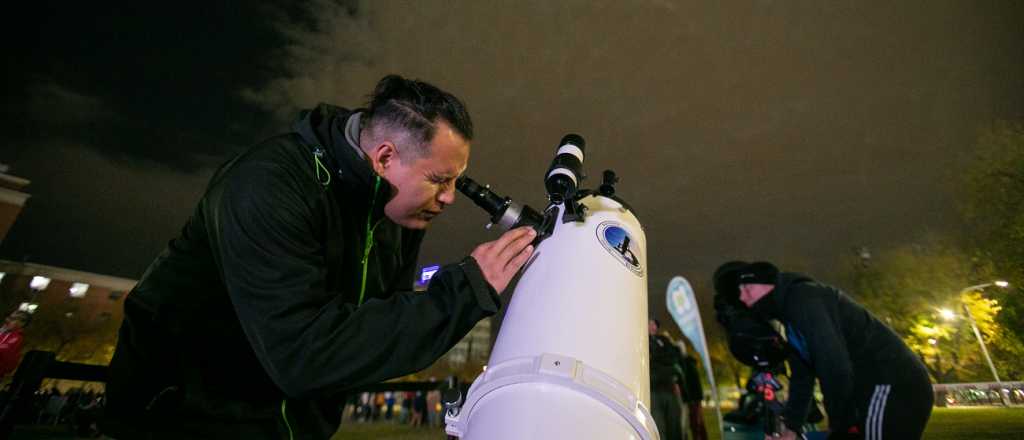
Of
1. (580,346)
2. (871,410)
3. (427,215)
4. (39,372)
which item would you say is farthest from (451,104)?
(871,410)

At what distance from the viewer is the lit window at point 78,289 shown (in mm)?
38406

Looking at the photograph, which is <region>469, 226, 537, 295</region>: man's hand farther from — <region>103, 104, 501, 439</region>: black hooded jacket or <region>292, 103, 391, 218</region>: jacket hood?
<region>292, 103, 391, 218</region>: jacket hood

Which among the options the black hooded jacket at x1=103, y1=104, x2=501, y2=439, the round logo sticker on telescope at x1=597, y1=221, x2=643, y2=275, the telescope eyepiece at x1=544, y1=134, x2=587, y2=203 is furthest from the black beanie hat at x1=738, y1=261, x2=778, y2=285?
the black hooded jacket at x1=103, y1=104, x2=501, y2=439

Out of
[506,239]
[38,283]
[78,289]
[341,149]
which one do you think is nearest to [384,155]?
[341,149]

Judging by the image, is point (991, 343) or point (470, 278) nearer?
point (470, 278)

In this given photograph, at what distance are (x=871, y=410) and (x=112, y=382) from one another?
4.00 m

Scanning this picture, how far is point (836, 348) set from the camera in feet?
9.21

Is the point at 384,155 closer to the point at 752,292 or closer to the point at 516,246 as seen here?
the point at 516,246

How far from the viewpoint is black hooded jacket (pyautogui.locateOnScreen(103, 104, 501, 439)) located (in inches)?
A: 42.9

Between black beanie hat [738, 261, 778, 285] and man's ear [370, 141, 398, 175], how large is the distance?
304 centimetres

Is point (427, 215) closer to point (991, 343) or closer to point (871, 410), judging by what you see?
point (871, 410)

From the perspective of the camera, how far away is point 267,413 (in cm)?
151

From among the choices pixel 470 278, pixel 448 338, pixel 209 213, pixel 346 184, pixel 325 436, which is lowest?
pixel 325 436

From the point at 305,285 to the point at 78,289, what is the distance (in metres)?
53.8
